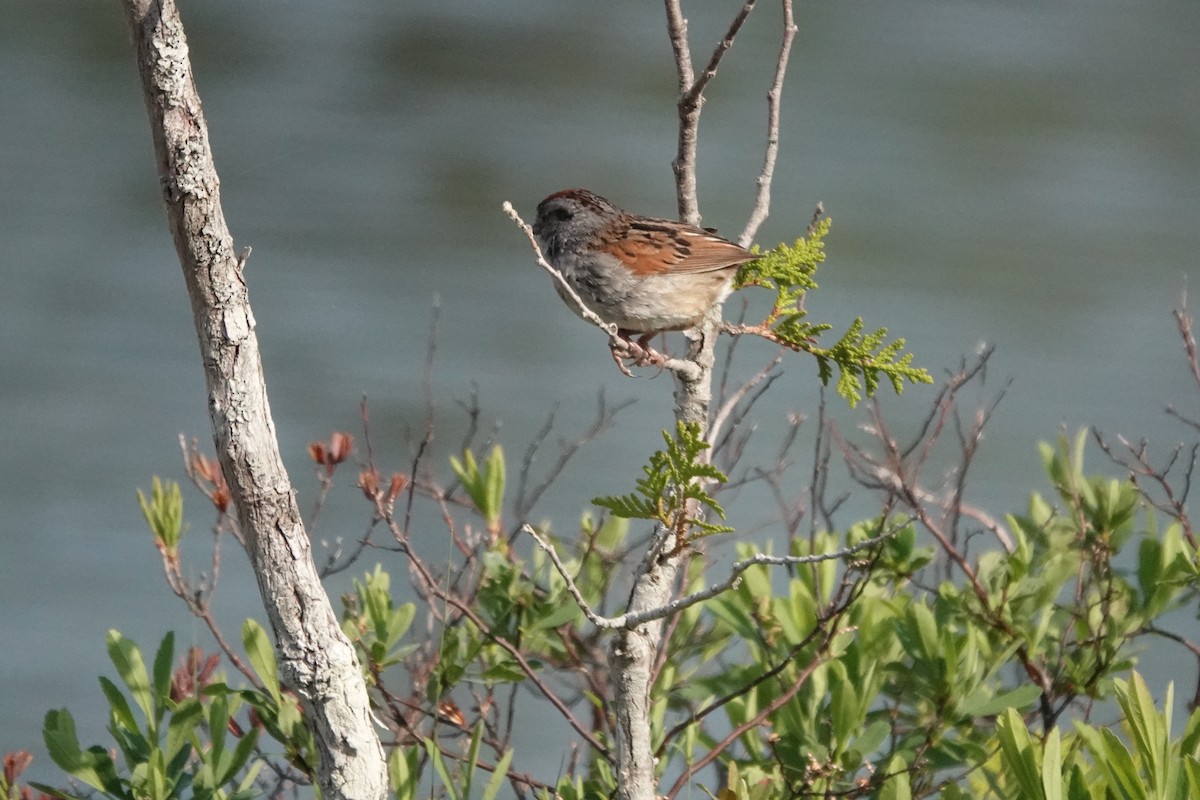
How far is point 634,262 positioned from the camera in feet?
11.6

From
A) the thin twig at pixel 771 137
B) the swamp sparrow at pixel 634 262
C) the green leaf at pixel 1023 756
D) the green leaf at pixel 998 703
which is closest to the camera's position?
the green leaf at pixel 1023 756

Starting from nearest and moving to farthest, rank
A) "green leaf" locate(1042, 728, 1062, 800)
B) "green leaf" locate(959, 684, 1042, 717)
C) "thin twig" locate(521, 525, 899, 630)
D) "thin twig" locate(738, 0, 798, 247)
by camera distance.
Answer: "thin twig" locate(521, 525, 899, 630) → "green leaf" locate(1042, 728, 1062, 800) → "thin twig" locate(738, 0, 798, 247) → "green leaf" locate(959, 684, 1042, 717)

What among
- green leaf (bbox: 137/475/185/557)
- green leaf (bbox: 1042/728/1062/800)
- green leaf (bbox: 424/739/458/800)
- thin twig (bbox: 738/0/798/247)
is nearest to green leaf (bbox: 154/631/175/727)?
green leaf (bbox: 424/739/458/800)

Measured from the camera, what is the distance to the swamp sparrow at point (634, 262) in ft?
10.9

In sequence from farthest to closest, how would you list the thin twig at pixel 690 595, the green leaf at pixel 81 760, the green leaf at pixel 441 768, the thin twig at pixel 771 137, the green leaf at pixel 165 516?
the green leaf at pixel 165 516 → the thin twig at pixel 771 137 → the green leaf at pixel 81 760 → the green leaf at pixel 441 768 → the thin twig at pixel 690 595

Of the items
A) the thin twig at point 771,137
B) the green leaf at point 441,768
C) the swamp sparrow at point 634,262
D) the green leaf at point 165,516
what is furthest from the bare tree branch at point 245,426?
the swamp sparrow at point 634,262

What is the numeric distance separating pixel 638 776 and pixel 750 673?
2.54 feet

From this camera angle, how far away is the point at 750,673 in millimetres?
2854

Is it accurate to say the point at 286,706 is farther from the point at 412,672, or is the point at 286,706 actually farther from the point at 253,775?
the point at 412,672

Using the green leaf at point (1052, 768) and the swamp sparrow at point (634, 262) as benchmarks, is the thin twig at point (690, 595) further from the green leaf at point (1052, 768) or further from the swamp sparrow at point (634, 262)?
the swamp sparrow at point (634, 262)

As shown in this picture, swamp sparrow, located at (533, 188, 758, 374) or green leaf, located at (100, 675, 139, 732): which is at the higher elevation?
swamp sparrow, located at (533, 188, 758, 374)

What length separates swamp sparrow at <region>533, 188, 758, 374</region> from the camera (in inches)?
131

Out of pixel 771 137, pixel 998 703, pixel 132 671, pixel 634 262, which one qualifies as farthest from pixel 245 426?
pixel 634 262

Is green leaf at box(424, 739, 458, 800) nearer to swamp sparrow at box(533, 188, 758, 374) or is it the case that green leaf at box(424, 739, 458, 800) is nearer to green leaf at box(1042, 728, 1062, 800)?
green leaf at box(1042, 728, 1062, 800)
